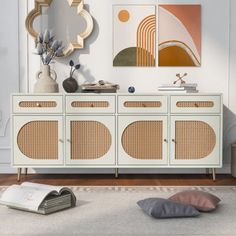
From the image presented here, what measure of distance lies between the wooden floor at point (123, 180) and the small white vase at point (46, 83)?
0.70 meters

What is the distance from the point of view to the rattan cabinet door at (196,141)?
3646mm

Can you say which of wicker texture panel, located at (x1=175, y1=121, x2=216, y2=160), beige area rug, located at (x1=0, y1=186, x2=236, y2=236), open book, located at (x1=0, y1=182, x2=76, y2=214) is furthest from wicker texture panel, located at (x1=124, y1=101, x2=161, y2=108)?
open book, located at (x1=0, y1=182, x2=76, y2=214)

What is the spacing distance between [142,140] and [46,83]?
0.86 meters

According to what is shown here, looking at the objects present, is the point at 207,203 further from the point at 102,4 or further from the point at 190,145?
the point at 102,4

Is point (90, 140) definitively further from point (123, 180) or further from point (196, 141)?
point (196, 141)

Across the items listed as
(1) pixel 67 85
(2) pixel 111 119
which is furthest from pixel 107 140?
(1) pixel 67 85

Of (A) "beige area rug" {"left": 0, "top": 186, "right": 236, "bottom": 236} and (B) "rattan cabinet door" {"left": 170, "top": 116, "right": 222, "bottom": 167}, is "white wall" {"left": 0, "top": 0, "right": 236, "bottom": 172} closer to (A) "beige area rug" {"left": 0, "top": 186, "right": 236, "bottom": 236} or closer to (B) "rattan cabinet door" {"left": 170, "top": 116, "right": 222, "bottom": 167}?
(B) "rattan cabinet door" {"left": 170, "top": 116, "right": 222, "bottom": 167}

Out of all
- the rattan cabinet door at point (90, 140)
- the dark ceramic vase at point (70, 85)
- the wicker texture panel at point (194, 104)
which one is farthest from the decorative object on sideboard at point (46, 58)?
the wicker texture panel at point (194, 104)

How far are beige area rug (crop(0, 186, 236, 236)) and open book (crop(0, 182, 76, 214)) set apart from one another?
39 millimetres

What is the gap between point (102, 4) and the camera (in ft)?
13.2

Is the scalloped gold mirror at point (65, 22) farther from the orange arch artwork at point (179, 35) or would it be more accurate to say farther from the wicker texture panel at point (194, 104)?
the wicker texture panel at point (194, 104)

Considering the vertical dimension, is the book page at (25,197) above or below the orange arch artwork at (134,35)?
below

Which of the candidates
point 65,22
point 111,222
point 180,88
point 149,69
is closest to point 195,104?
point 180,88

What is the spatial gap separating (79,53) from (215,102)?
1.20m
